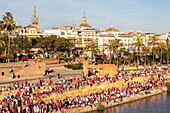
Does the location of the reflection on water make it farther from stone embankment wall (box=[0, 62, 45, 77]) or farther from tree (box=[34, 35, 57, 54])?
tree (box=[34, 35, 57, 54])

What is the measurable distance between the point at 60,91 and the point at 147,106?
12.2 metres

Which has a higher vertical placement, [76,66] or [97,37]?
[97,37]

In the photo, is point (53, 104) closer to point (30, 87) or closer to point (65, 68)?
point (30, 87)

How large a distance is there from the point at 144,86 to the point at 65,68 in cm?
1862

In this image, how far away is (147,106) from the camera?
121 ft

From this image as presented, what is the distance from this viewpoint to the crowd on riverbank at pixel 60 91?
28312mm

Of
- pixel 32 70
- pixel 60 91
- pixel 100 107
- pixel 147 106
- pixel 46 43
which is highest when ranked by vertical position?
pixel 46 43

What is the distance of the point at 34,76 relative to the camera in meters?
42.5

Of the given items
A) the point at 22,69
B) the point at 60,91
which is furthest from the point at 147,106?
the point at 22,69

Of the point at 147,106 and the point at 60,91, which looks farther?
the point at 147,106

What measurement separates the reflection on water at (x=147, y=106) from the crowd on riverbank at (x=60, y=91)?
3.97ft

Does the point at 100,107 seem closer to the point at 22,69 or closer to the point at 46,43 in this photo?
the point at 22,69

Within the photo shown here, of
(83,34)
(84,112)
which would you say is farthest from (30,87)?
(83,34)

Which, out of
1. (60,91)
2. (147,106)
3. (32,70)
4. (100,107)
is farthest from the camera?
(32,70)
